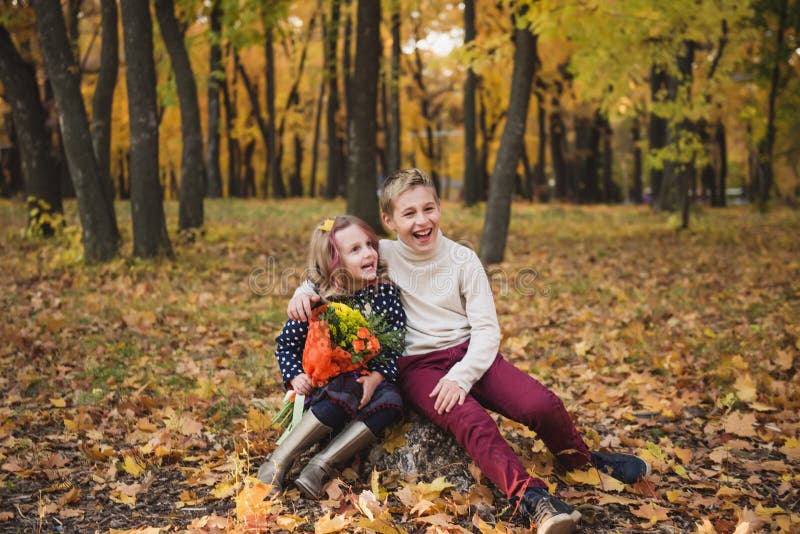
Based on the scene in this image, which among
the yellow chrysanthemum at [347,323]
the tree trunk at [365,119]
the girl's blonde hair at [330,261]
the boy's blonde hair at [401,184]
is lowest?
the yellow chrysanthemum at [347,323]

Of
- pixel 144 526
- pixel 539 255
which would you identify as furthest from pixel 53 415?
pixel 539 255

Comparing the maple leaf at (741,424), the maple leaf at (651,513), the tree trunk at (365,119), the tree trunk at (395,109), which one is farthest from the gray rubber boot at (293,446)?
the tree trunk at (395,109)

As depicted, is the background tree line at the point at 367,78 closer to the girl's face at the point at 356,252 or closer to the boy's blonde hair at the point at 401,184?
the boy's blonde hair at the point at 401,184

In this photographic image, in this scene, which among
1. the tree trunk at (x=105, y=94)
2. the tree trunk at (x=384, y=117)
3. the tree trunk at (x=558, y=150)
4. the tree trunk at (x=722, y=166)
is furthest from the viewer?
the tree trunk at (x=722, y=166)

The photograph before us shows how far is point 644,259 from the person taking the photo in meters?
10.1

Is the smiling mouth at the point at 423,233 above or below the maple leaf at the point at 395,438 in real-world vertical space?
above

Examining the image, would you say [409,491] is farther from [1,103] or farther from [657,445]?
[1,103]

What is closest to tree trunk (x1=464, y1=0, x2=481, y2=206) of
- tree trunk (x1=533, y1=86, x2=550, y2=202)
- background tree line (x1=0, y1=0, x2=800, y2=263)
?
background tree line (x1=0, y1=0, x2=800, y2=263)

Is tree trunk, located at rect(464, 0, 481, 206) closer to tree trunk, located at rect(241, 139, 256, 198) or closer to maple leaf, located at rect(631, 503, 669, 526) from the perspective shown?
maple leaf, located at rect(631, 503, 669, 526)

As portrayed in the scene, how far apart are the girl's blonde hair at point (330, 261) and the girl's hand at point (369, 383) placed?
0.45 meters

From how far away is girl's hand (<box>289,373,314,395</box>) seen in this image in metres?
3.32

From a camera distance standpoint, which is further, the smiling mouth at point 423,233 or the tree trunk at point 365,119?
the tree trunk at point 365,119

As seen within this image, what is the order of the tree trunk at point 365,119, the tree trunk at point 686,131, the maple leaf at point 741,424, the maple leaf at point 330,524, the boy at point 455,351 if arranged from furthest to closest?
1. the tree trunk at point 686,131
2. the tree trunk at point 365,119
3. the maple leaf at point 741,424
4. the boy at point 455,351
5. the maple leaf at point 330,524

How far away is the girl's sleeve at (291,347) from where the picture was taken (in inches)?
134
